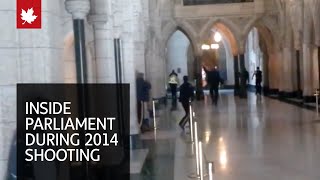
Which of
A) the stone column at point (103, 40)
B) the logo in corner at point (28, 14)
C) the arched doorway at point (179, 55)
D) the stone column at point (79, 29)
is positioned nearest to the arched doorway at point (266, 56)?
the arched doorway at point (179, 55)

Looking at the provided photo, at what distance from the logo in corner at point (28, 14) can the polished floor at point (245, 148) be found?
14.9 ft

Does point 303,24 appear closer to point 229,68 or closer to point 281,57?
point 281,57

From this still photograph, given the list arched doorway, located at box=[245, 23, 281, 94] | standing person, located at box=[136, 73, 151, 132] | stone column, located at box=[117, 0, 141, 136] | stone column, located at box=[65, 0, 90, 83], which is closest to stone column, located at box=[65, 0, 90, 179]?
stone column, located at box=[65, 0, 90, 83]

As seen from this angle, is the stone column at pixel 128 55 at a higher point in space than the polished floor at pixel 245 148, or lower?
higher

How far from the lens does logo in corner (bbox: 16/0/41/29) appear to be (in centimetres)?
505

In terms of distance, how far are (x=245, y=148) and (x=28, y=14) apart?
7784mm

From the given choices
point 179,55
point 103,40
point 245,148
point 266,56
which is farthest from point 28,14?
point 179,55

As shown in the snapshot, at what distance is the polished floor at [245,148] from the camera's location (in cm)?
933

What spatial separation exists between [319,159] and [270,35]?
76.7ft

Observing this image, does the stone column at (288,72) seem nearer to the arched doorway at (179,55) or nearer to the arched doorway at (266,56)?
the arched doorway at (266,56)

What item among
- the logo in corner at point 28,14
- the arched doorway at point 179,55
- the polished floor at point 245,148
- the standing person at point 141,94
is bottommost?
the polished floor at point 245,148

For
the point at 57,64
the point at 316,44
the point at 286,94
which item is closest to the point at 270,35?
the point at 286,94

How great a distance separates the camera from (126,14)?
1291 centimetres

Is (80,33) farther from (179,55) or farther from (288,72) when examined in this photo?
(179,55)
